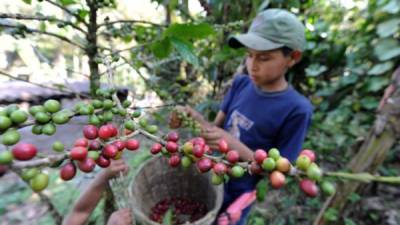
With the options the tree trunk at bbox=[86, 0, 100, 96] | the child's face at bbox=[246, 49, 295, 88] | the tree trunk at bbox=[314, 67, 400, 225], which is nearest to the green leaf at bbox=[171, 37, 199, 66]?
the tree trunk at bbox=[86, 0, 100, 96]

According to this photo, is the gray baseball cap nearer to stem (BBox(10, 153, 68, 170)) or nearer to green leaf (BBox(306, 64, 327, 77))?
stem (BBox(10, 153, 68, 170))

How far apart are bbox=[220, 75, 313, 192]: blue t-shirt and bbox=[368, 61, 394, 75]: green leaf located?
39.6 inches

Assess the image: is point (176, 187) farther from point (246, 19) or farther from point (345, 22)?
point (345, 22)

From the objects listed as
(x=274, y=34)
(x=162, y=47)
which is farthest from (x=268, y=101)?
(x=162, y=47)

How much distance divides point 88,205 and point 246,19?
1.29 metres

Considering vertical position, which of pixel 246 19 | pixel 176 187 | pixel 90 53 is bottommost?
pixel 176 187

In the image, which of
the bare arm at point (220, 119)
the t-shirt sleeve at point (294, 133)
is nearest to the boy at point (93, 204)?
the t-shirt sleeve at point (294, 133)

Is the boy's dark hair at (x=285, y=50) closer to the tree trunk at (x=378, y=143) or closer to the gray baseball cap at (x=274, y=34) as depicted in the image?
the gray baseball cap at (x=274, y=34)

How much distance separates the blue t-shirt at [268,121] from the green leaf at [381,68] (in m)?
1.01

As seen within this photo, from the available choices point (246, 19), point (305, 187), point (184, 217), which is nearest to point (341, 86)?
point (246, 19)

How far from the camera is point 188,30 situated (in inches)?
30.7

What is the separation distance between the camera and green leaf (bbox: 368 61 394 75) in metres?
2.08

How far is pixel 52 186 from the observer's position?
2.29 metres

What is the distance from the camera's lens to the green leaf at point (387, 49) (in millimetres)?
2032
